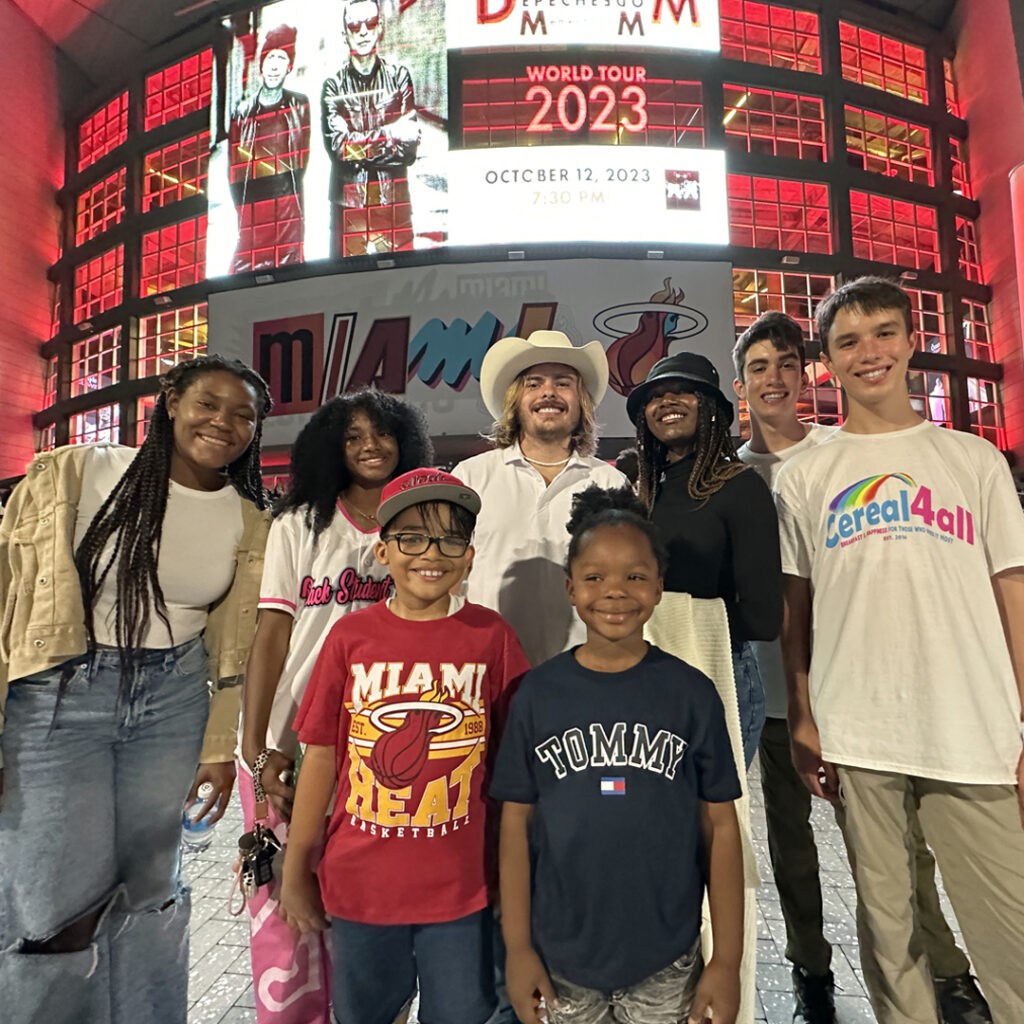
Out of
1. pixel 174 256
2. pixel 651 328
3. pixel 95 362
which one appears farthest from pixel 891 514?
pixel 95 362

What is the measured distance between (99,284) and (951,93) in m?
22.2

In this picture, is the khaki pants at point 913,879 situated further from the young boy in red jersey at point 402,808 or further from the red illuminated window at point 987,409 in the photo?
the red illuminated window at point 987,409

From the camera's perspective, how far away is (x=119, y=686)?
1.72 meters

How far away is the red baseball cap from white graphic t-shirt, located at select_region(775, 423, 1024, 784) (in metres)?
1.15

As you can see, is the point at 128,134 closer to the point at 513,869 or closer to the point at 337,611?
the point at 337,611

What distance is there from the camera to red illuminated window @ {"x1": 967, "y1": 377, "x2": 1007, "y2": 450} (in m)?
13.2

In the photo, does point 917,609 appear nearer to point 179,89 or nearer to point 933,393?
point 933,393

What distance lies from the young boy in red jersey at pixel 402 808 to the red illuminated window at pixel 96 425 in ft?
51.6

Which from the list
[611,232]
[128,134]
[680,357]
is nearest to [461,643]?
[680,357]

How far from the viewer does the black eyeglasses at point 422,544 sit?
1.52 m

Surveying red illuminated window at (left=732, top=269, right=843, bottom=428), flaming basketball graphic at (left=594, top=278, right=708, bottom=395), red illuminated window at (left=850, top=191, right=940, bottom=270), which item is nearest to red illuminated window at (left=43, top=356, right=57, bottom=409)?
flaming basketball graphic at (left=594, top=278, right=708, bottom=395)

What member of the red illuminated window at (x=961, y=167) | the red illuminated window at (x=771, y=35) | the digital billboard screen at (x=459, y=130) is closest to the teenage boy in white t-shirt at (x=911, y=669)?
Answer: the digital billboard screen at (x=459, y=130)

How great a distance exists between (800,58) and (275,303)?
1309 centimetres

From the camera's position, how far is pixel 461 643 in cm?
150
